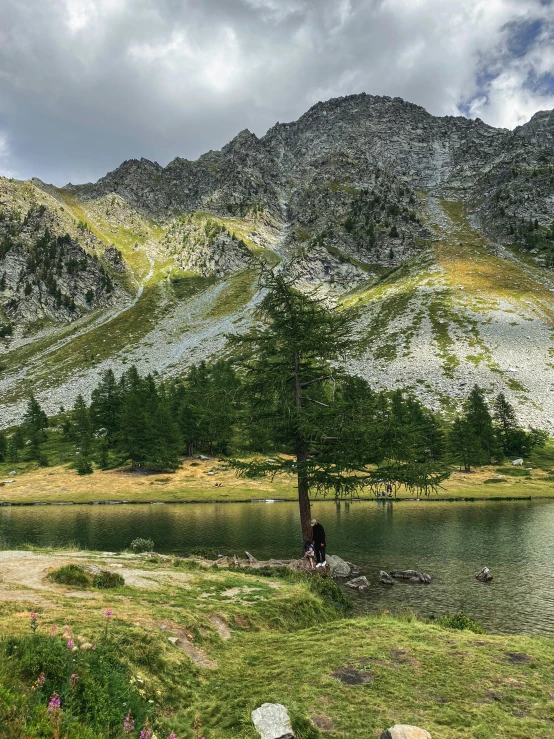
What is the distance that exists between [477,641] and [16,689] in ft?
38.1

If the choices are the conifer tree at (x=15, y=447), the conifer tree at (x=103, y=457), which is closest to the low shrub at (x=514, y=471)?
the conifer tree at (x=103, y=457)

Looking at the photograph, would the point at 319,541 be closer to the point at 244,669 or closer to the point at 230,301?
the point at 244,669

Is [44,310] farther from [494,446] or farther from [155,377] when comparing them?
[494,446]

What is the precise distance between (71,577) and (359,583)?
47.5ft

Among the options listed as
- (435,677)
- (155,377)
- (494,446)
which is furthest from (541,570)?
(155,377)

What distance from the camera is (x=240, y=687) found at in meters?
9.37

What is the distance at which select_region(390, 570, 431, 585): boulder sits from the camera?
77.4 ft

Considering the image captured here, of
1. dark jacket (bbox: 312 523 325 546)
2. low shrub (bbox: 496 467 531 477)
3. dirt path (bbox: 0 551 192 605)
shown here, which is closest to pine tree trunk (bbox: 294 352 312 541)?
dark jacket (bbox: 312 523 325 546)

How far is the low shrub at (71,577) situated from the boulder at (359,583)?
527 inches

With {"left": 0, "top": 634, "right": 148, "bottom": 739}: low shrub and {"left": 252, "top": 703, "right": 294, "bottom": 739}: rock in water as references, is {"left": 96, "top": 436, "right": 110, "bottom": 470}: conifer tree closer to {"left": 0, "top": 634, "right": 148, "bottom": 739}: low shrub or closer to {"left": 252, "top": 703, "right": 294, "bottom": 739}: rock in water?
{"left": 0, "top": 634, "right": 148, "bottom": 739}: low shrub

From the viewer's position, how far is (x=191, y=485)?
69.0m

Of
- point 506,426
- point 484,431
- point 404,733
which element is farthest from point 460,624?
point 506,426

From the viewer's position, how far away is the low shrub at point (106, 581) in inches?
610

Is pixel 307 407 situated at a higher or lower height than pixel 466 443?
higher
